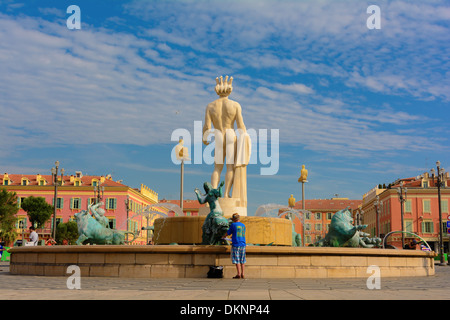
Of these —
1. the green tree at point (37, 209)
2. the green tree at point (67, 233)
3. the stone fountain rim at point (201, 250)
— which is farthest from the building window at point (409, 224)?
the stone fountain rim at point (201, 250)

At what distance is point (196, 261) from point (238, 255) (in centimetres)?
108

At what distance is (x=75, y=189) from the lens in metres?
72.2

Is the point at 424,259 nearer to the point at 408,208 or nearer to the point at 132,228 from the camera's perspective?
the point at 408,208

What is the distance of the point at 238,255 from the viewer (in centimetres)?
1013

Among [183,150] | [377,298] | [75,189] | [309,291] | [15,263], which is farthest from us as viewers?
[75,189]

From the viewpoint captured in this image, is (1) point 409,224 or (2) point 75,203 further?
A: (2) point 75,203

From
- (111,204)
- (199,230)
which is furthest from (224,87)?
(111,204)

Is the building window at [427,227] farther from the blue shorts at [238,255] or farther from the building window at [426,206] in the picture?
the blue shorts at [238,255]

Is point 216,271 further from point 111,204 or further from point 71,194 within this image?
point 71,194

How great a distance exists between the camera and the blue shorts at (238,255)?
33.2 ft

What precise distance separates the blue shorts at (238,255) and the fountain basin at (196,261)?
430 millimetres
